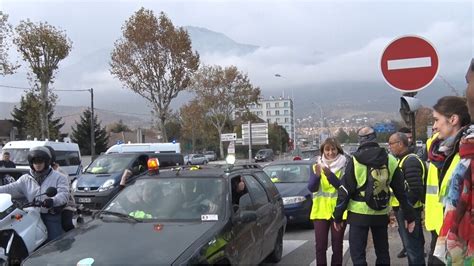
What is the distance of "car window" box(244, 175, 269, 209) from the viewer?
6.32m

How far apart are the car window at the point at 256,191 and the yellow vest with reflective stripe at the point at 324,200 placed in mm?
737

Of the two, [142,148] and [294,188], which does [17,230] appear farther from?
[142,148]

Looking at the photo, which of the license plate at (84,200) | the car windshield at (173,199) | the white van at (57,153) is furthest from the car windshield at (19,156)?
the car windshield at (173,199)

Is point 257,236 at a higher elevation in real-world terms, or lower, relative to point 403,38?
lower

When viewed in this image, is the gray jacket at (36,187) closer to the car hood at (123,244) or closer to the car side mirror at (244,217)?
the car hood at (123,244)

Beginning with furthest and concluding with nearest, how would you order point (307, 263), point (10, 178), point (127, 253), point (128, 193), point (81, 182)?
point (81, 182), point (307, 263), point (10, 178), point (128, 193), point (127, 253)

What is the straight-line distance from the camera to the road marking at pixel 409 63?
19.4ft

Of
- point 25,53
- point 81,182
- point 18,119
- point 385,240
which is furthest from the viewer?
point 18,119

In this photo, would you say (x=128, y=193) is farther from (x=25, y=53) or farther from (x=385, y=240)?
(x=25, y=53)

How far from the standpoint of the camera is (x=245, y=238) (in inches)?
214

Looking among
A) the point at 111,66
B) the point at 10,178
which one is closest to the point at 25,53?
the point at 111,66

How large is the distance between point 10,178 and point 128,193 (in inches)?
84.3

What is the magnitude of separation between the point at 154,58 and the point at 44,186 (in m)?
31.0

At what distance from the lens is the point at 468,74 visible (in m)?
2.44
